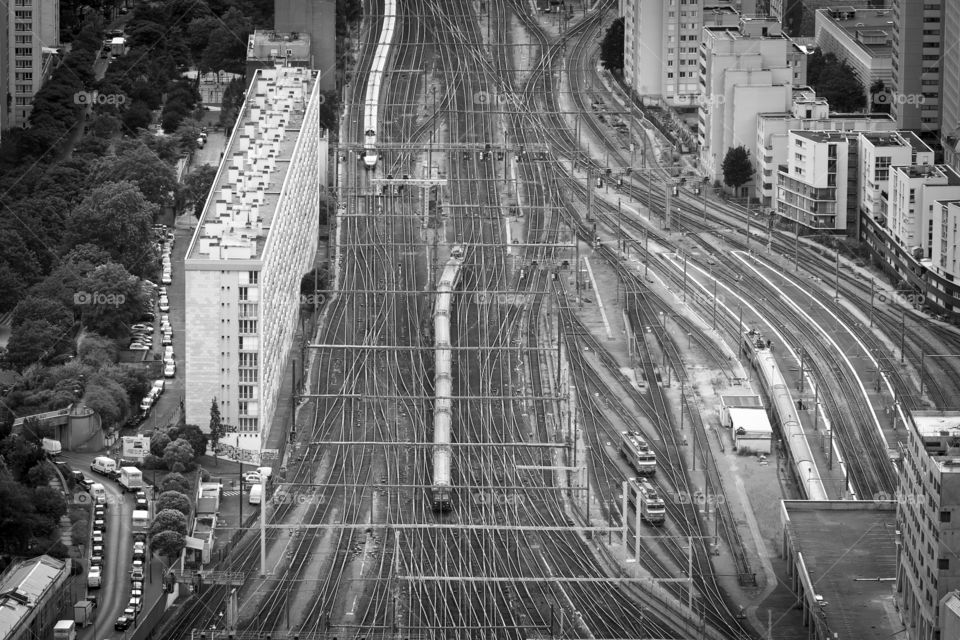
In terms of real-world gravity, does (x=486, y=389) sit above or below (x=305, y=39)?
below

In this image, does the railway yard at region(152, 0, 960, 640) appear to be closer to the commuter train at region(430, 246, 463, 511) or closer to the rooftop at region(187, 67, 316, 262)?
the commuter train at region(430, 246, 463, 511)

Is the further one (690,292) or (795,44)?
(795,44)

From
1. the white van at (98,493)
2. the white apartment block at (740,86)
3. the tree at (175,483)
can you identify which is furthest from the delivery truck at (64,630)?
the white apartment block at (740,86)

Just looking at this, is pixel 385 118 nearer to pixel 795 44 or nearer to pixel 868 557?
pixel 795 44

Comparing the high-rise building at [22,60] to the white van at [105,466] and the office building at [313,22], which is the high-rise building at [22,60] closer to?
the office building at [313,22]

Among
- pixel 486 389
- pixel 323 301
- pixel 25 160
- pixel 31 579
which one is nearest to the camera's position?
pixel 31 579

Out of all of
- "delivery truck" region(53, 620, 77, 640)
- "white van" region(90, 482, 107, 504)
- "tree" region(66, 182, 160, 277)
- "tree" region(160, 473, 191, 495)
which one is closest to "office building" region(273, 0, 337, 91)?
"tree" region(66, 182, 160, 277)

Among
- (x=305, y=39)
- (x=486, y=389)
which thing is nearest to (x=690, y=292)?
(x=486, y=389)
